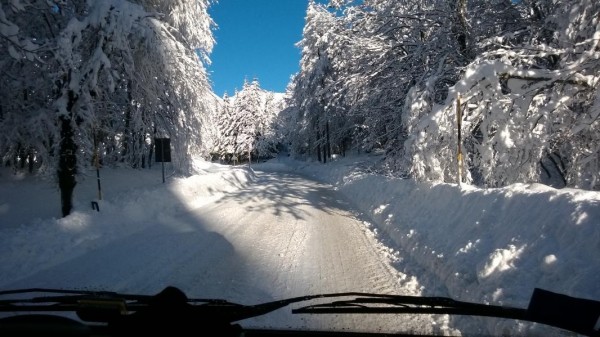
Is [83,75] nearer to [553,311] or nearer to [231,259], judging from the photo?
[231,259]

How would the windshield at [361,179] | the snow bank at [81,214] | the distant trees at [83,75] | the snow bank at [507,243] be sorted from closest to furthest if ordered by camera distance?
the snow bank at [507,243] < the windshield at [361,179] < the snow bank at [81,214] < the distant trees at [83,75]

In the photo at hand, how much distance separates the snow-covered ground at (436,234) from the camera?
398 centimetres

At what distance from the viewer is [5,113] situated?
12438mm

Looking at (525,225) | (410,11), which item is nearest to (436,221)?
(525,225)

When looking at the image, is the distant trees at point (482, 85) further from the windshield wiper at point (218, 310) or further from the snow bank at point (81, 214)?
the snow bank at point (81, 214)

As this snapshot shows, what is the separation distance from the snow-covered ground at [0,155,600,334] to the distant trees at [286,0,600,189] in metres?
1.42

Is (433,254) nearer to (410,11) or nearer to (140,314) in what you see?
(140,314)

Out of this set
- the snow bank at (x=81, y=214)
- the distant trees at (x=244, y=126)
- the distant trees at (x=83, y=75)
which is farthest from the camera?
the distant trees at (x=244, y=126)

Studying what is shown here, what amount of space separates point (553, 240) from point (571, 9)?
522 cm

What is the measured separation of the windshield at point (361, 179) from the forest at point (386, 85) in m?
0.06

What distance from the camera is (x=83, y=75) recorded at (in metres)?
9.38

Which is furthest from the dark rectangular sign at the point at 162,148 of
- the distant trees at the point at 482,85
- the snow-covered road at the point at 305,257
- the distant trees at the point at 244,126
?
the distant trees at the point at 244,126

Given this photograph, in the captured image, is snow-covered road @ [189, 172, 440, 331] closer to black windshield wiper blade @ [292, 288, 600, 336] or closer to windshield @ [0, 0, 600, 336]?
windshield @ [0, 0, 600, 336]

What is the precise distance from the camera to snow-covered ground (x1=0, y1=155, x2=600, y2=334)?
13.0ft
